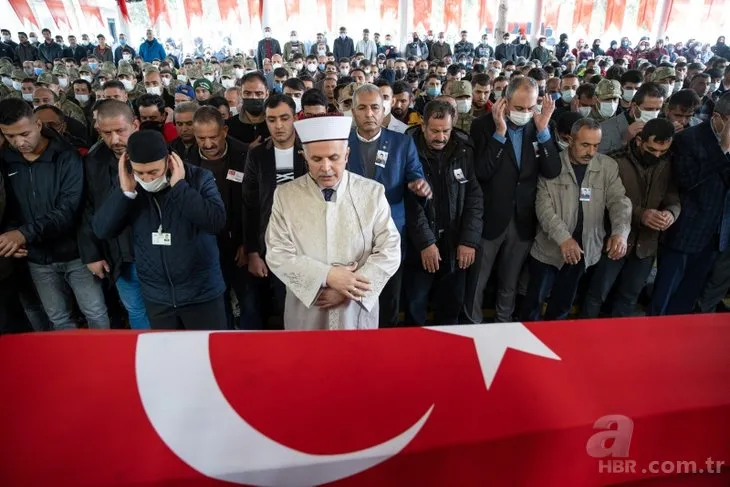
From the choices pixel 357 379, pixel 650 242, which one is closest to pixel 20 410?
pixel 357 379

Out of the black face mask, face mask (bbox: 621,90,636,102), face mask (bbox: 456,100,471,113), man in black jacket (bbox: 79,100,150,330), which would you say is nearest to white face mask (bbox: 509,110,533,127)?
face mask (bbox: 456,100,471,113)

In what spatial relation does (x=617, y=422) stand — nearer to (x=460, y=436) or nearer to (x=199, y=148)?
(x=460, y=436)

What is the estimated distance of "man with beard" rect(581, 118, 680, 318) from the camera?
3.10 meters

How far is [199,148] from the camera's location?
332 cm

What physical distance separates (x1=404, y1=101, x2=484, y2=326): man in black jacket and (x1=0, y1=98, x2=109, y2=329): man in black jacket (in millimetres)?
2208

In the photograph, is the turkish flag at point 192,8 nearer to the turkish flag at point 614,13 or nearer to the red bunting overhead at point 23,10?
the red bunting overhead at point 23,10

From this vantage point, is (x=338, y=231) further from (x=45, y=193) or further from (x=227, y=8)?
(x=227, y=8)

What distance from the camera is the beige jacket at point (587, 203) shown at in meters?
3.12

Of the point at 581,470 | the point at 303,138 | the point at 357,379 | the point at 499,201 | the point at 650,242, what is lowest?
the point at 650,242

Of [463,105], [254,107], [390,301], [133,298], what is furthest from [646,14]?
[133,298]

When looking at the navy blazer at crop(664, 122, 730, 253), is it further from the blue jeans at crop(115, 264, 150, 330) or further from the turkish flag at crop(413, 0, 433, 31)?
the turkish flag at crop(413, 0, 433, 31)

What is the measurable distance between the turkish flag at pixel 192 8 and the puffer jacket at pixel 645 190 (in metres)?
19.4

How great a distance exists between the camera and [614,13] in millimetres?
19812

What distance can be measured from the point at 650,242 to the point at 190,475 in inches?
136
